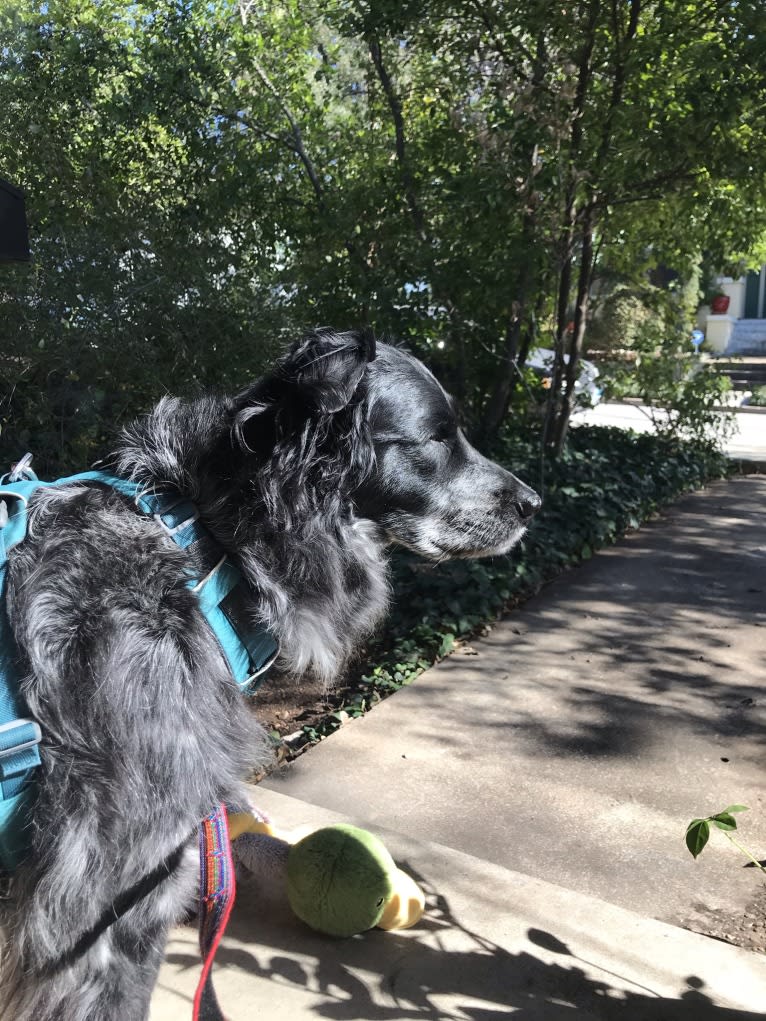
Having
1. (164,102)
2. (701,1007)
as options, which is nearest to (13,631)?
(701,1007)

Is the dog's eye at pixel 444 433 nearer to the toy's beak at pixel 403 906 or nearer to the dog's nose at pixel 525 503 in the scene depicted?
the dog's nose at pixel 525 503

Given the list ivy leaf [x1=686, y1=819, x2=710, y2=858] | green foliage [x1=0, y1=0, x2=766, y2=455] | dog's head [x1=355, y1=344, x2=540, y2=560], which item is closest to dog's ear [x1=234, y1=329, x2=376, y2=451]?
dog's head [x1=355, y1=344, x2=540, y2=560]

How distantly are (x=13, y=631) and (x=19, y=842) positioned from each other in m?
0.43

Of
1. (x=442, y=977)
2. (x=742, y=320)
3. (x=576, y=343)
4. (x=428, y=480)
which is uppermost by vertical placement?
(x=742, y=320)

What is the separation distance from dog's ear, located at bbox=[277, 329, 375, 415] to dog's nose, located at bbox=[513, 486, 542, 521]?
851 millimetres

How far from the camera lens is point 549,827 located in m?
3.48

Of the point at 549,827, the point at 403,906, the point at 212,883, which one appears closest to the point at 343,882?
the point at 403,906

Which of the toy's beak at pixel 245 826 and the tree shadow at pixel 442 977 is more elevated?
A: the toy's beak at pixel 245 826

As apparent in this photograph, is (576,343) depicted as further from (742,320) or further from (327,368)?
(742,320)

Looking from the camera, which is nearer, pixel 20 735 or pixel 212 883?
pixel 20 735

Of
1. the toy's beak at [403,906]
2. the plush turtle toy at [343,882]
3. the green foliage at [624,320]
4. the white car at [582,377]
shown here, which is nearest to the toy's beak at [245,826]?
the plush turtle toy at [343,882]

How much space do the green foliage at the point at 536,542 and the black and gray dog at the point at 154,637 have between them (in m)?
2.28

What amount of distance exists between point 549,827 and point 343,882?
41.5 inches

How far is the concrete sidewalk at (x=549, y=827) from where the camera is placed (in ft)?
8.39
